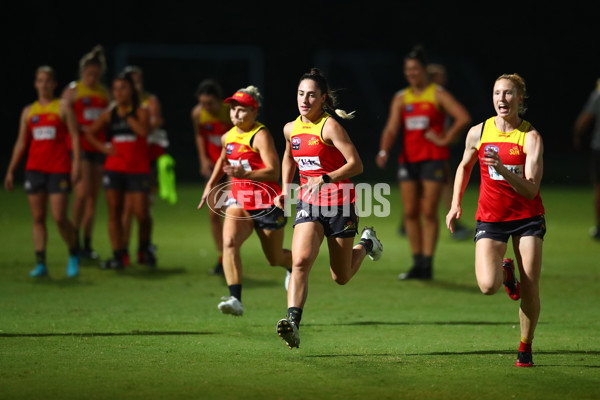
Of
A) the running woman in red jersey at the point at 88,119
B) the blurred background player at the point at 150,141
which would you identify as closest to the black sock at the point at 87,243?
the running woman in red jersey at the point at 88,119

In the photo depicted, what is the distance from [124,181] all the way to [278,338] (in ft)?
15.1

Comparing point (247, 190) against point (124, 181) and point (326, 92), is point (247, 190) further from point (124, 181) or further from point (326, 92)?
point (124, 181)

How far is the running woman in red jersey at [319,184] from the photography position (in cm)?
662

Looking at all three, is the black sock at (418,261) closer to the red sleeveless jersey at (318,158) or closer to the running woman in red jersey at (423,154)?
the running woman in red jersey at (423,154)

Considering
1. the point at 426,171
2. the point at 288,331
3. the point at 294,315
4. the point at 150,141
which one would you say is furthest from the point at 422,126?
the point at 288,331

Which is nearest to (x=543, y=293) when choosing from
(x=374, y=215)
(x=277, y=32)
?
(x=374, y=215)

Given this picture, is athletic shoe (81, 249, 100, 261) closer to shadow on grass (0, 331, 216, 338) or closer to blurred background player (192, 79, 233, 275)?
blurred background player (192, 79, 233, 275)

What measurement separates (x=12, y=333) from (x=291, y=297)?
231 cm

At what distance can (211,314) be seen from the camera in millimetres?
8367

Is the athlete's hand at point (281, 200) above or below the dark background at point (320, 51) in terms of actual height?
below

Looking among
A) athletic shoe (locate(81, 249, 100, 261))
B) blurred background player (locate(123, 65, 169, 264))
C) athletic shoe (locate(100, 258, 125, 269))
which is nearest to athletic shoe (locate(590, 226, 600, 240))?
blurred background player (locate(123, 65, 169, 264))

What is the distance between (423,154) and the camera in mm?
10625

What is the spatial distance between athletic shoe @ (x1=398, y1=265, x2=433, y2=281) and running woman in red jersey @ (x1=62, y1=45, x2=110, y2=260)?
3.95 m

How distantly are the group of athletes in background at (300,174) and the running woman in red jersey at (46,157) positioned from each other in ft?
0.05
